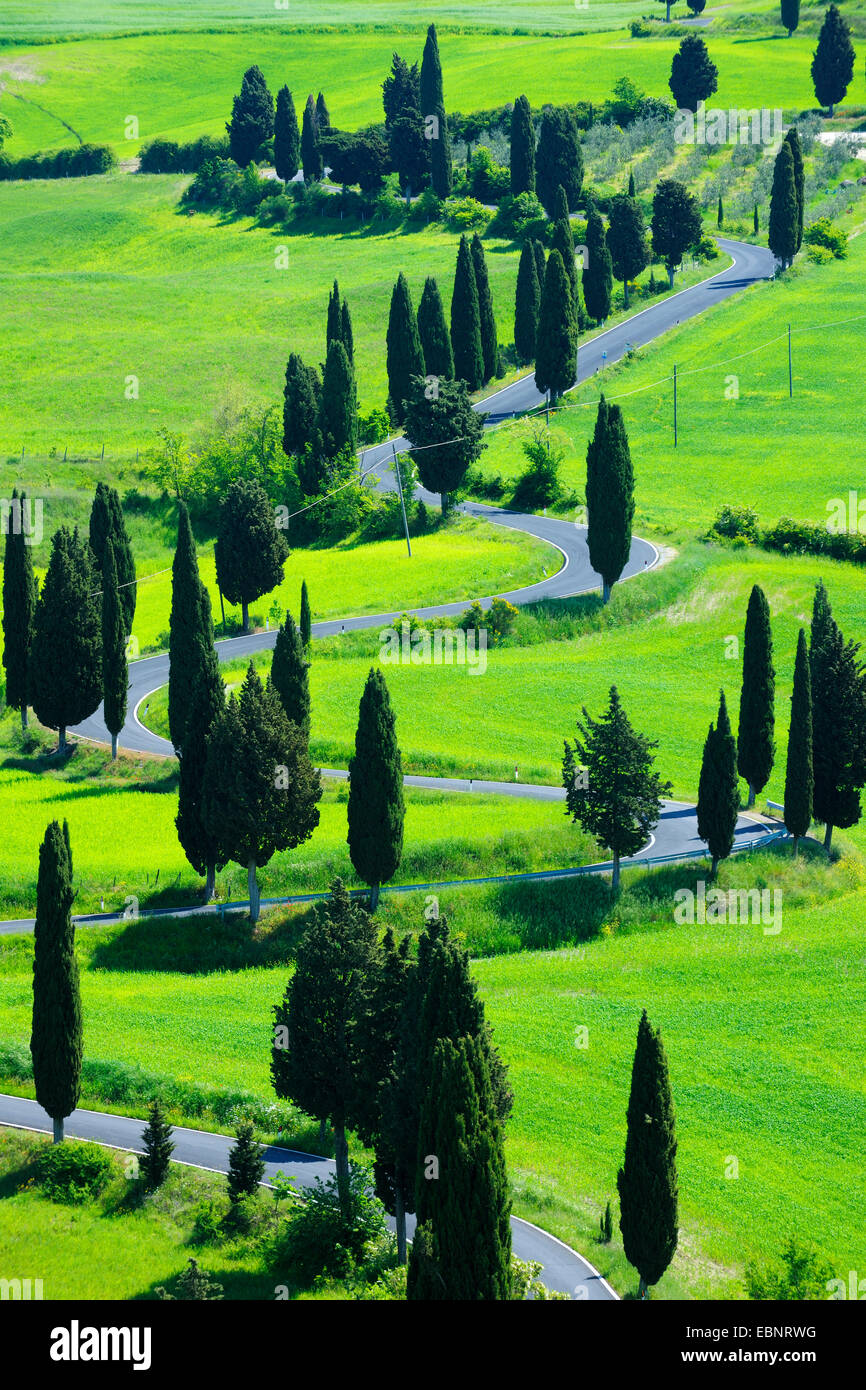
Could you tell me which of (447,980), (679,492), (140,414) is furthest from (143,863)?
(140,414)

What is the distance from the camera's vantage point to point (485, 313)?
139750mm

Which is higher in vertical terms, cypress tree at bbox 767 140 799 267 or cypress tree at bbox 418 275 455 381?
cypress tree at bbox 767 140 799 267

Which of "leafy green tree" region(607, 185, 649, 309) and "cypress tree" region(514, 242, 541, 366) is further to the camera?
"leafy green tree" region(607, 185, 649, 309)

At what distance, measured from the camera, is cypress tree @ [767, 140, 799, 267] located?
506ft

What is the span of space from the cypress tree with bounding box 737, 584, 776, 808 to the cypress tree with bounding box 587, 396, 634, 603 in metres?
23.8

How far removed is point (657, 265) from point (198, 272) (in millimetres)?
49500

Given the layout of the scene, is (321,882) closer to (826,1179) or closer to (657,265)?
(826,1179)

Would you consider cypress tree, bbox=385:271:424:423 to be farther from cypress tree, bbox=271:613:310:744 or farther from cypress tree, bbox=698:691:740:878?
cypress tree, bbox=698:691:740:878

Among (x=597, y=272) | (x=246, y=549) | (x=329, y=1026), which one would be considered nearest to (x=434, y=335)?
(x=597, y=272)

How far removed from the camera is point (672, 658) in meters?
92.1

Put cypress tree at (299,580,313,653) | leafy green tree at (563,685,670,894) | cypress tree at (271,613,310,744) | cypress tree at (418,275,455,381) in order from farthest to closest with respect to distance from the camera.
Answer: cypress tree at (418,275,455,381) < cypress tree at (299,580,313,653) < cypress tree at (271,613,310,744) < leafy green tree at (563,685,670,894)

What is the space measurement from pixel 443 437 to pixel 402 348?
20.4 m

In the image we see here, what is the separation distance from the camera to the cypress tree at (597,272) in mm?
147750

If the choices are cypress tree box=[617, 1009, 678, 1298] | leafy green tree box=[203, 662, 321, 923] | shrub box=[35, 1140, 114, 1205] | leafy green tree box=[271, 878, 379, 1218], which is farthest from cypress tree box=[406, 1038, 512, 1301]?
leafy green tree box=[203, 662, 321, 923]
